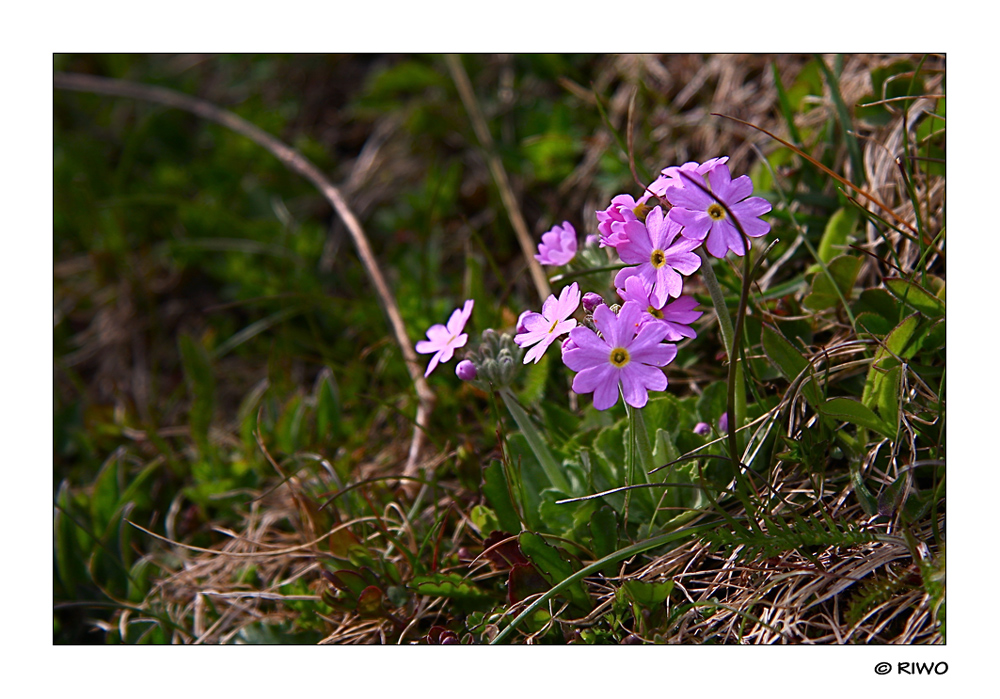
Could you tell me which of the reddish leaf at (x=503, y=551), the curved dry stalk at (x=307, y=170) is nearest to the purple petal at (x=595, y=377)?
the reddish leaf at (x=503, y=551)

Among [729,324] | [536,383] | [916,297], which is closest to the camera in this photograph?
[729,324]

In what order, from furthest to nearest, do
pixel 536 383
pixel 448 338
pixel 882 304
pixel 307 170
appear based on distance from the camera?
pixel 307 170
pixel 536 383
pixel 882 304
pixel 448 338

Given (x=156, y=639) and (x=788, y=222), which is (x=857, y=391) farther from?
(x=156, y=639)

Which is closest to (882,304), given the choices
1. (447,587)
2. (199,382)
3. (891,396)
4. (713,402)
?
(891,396)

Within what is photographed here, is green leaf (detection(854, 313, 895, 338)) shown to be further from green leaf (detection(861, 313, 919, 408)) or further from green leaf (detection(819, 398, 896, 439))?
green leaf (detection(819, 398, 896, 439))

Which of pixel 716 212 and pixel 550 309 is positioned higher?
pixel 716 212

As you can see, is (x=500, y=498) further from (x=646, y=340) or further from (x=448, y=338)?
(x=646, y=340)
